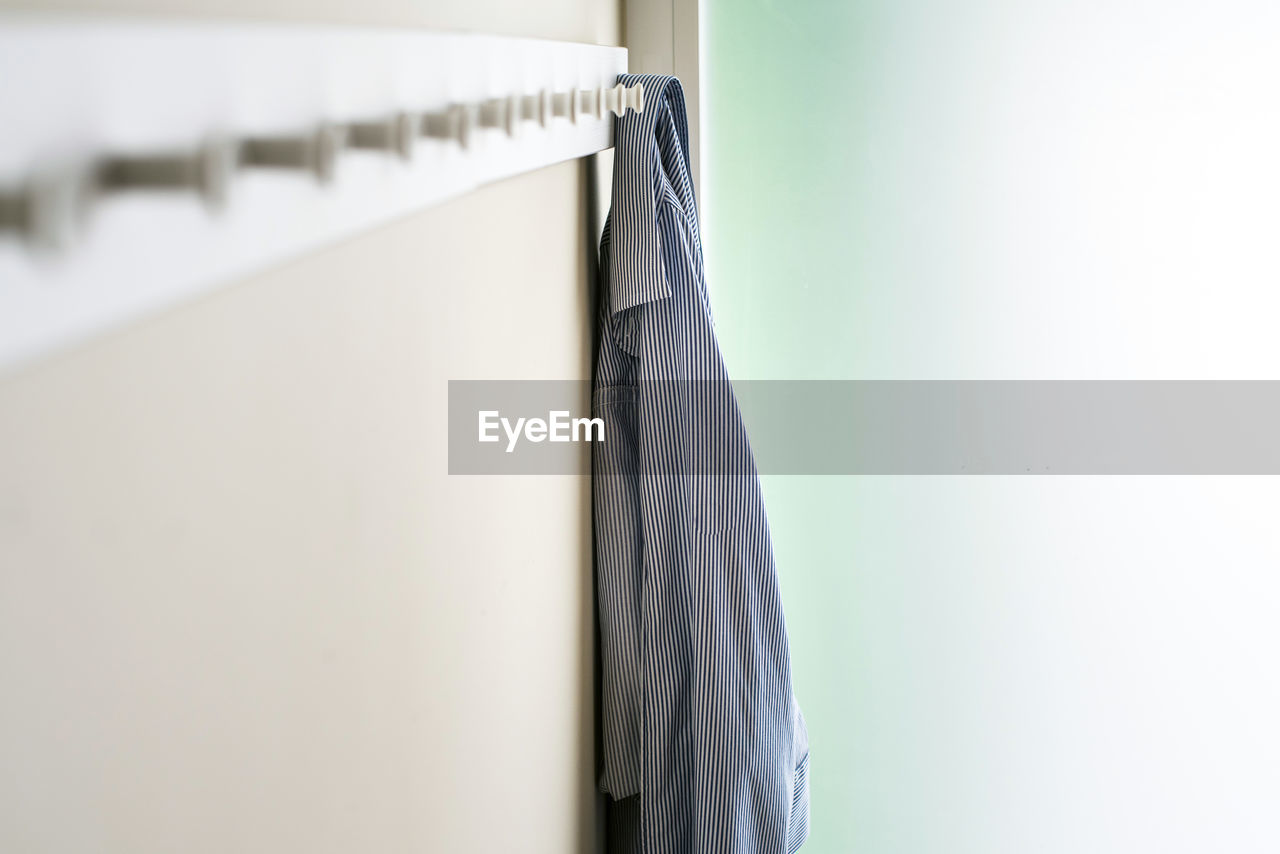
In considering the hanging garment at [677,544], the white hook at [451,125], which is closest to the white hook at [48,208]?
the white hook at [451,125]

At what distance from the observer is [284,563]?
0.98 feet

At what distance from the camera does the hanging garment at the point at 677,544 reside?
75 cm

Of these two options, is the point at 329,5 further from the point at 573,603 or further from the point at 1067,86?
the point at 1067,86

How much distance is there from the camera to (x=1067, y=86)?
96cm

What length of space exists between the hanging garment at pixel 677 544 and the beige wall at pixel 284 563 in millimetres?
168

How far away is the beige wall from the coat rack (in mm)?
37

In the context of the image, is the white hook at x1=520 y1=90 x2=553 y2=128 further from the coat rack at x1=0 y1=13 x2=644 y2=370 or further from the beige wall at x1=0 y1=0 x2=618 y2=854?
the coat rack at x1=0 y1=13 x2=644 y2=370

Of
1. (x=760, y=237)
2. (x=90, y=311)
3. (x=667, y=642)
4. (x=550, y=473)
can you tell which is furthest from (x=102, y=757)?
(x=760, y=237)

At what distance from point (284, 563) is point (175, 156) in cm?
22

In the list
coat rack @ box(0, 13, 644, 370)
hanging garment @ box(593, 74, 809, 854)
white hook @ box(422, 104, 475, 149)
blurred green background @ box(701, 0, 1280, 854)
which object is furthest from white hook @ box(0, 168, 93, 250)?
blurred green background @ box(701, 0, 1280, 854)

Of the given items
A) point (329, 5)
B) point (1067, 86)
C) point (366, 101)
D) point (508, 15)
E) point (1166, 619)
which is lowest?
point (1166, 619)

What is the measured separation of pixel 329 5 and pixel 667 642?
0.60 metres

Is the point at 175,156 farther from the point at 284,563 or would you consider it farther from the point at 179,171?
the point at 284,563

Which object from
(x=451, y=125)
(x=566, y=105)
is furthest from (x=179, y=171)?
(x=566, y=105)
